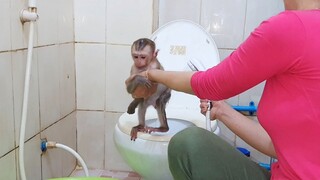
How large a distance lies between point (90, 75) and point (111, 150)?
407mm

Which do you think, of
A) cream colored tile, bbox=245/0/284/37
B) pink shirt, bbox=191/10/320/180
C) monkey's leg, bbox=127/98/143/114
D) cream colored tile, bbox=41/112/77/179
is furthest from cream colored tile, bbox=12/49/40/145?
cream colored tile, bbox=245/0/284/37

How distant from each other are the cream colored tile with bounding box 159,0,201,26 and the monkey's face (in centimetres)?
72

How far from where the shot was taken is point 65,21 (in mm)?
1571

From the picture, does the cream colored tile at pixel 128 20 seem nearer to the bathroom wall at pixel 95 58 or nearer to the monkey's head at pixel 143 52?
the bathroom wall at pixel 95 58

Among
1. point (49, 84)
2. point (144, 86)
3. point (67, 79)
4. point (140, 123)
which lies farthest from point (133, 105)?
point (67, 79)

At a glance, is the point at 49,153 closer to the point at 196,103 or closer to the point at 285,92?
the point at 196,103

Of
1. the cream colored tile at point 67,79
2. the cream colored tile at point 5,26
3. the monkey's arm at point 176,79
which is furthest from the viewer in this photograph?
the cream colored tile at point 67,79

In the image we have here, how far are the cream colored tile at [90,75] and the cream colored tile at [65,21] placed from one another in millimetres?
89

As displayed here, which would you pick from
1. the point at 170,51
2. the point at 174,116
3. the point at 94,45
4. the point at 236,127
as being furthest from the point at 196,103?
the point at 94,45

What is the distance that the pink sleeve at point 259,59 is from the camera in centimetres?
66

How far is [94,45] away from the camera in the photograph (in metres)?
1.69

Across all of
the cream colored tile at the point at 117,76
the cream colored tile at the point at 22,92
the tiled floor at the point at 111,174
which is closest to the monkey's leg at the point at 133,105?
the cream colored tile at the point at 22,92

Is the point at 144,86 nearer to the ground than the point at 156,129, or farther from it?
farther from it

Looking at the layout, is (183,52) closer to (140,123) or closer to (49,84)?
(140,123)
